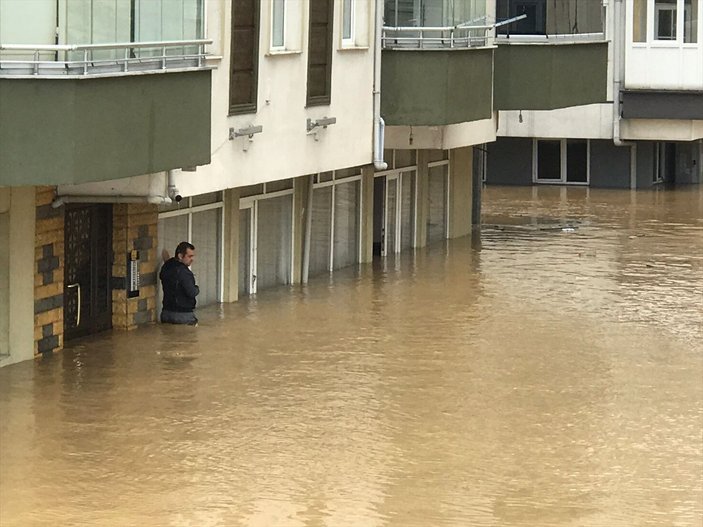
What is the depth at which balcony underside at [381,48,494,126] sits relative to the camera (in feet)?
98.0

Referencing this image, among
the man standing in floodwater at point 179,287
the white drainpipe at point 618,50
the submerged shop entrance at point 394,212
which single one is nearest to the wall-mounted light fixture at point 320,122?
the man standing in floodwater at point 179,287

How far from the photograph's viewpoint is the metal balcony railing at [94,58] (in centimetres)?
1859

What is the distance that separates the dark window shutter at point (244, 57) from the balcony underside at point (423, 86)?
5.22 meters

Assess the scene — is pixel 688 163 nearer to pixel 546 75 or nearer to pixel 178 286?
pixel 546 75

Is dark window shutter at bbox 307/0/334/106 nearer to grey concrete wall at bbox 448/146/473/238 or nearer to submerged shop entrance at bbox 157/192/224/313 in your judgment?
submerged shop entrance at bbox 157/192/224/313

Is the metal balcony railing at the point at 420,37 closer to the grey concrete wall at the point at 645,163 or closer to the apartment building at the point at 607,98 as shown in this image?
the apartment building at the point at 607,98

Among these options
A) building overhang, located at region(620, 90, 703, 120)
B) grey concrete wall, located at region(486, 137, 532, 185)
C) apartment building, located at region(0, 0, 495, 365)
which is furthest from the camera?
grey concrete wall, located at region(486, 137, 532, 185)

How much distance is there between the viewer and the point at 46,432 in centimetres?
1781

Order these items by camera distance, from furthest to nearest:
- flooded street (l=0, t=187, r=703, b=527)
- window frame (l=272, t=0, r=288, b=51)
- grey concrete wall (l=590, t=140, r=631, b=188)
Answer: grey concrete wall (l=590, t=140, r=631, b=188), window frame (l=272, t=0, r=288, b=51), flooded street (l=0, t=187, r=703, b=527)

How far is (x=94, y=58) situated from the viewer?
63.9 ft

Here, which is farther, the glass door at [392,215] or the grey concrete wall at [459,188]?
the grey concrete wall at [459,188]

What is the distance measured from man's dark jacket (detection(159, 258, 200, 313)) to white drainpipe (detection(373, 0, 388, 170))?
5.86 metres

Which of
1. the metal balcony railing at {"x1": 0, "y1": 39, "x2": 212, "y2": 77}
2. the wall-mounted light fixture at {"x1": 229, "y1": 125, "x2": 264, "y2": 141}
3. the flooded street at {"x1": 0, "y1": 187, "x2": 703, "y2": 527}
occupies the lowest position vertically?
the flooded street at {"x1": 0, "y1": 187, "x2": 703, "y2": 527}

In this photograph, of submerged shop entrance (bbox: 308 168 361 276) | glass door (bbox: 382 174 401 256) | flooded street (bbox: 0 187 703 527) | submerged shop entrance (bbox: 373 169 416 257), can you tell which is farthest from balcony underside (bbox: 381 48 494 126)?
glass door (bbox: 382 174 401 256)
